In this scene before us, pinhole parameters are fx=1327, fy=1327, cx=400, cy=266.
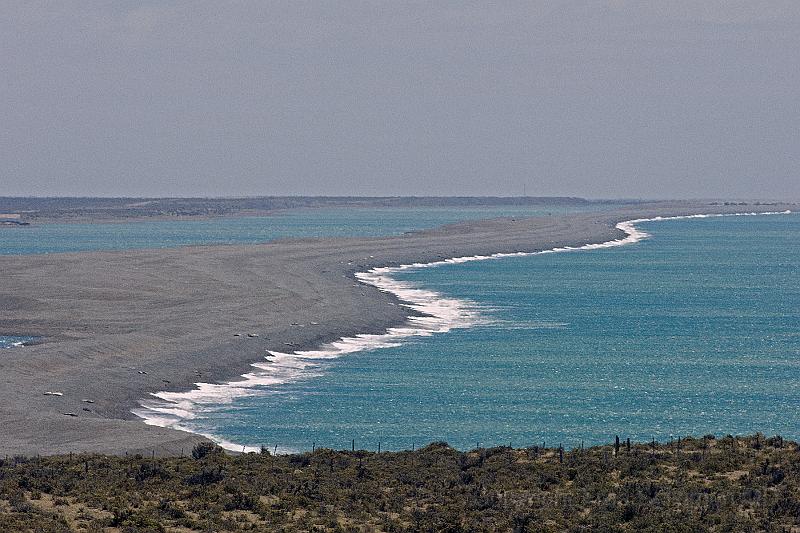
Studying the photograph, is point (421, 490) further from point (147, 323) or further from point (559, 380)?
point (147, 323)

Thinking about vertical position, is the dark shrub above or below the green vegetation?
below

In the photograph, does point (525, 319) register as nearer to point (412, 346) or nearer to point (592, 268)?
point (412, 346)

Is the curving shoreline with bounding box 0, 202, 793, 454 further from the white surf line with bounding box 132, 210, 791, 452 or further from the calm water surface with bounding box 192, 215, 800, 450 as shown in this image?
the calm water surface with bounding box 192, 215, 800, 450

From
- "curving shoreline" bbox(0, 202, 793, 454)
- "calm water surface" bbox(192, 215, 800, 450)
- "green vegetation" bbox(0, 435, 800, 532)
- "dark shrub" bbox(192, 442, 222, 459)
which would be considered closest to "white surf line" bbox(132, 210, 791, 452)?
"curving shoreline" bbox(0, 202, 793, 454)

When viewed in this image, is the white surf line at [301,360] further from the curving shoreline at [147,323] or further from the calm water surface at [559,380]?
the calm water surface at [559,380]

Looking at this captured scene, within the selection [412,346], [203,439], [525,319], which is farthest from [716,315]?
[203,439]

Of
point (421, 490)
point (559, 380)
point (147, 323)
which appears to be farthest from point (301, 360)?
point (421, 490)

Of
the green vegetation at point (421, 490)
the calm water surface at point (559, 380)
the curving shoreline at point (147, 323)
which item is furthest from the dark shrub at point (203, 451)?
the calm water surface at point (559, 380)
